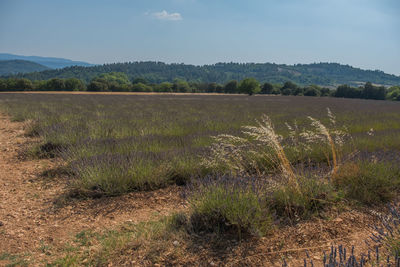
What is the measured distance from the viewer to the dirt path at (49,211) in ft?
8.45

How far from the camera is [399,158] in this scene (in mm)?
3881

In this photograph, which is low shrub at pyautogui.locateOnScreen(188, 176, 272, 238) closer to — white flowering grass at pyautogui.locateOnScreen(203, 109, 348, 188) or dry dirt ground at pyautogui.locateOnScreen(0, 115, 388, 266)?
dry dirt ground at pyautogui.locateOnScreen(0, 115, 388, 266)

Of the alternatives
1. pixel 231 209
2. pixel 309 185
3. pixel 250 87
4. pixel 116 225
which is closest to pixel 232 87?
pixel 250 87

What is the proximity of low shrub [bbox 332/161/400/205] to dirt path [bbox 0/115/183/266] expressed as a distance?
7.46 feet

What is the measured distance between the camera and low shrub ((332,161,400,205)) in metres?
3.32

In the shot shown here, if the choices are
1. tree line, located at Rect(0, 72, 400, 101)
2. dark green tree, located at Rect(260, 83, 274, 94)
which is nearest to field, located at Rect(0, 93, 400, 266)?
tree line, located at Rect(0, 72, 400, 101)

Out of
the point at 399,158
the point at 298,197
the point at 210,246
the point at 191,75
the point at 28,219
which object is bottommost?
the point at 28,219

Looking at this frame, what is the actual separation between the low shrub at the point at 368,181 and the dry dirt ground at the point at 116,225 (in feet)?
1.14

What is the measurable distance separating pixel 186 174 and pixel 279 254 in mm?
2210

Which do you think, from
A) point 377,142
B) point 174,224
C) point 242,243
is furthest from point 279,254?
point 377,142

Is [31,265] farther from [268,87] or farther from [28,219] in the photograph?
[268,87]

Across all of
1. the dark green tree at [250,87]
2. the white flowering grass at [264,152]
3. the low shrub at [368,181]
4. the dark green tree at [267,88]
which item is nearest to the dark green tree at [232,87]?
the dark green tree at [267,88]

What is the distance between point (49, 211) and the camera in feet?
10.6

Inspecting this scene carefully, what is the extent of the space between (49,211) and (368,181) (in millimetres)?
4168
